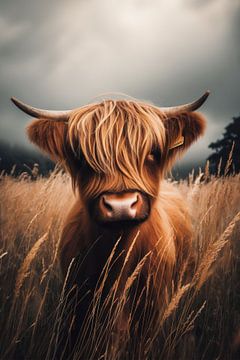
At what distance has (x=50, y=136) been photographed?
284 cm

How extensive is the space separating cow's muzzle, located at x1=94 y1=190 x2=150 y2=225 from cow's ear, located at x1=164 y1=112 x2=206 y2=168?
0.78 metres

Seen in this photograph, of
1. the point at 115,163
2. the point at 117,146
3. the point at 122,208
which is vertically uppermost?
the point at 117,146

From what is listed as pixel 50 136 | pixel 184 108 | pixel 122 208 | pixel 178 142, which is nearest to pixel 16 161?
pixel 50 136

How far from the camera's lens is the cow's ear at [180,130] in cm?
292

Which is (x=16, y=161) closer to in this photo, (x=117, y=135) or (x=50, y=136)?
(x=50, y=136)

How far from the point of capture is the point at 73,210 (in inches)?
122

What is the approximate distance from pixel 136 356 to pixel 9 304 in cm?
83

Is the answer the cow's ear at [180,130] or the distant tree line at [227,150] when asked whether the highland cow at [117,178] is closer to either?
the cow's ear at [180,130]

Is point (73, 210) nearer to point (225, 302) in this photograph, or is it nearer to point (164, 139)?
point (164, 139)

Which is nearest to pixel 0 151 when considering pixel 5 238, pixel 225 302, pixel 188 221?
pixel 5 238

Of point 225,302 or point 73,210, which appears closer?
point 225,302

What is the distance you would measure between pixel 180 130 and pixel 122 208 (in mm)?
1104

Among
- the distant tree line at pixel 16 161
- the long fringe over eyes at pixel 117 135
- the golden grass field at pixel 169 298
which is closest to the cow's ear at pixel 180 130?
the long fringe over eyes at pixel 117 135

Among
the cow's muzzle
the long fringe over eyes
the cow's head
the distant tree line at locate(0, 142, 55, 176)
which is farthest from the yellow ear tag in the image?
the distant tree line at locate(0, 142, 55, 176)
